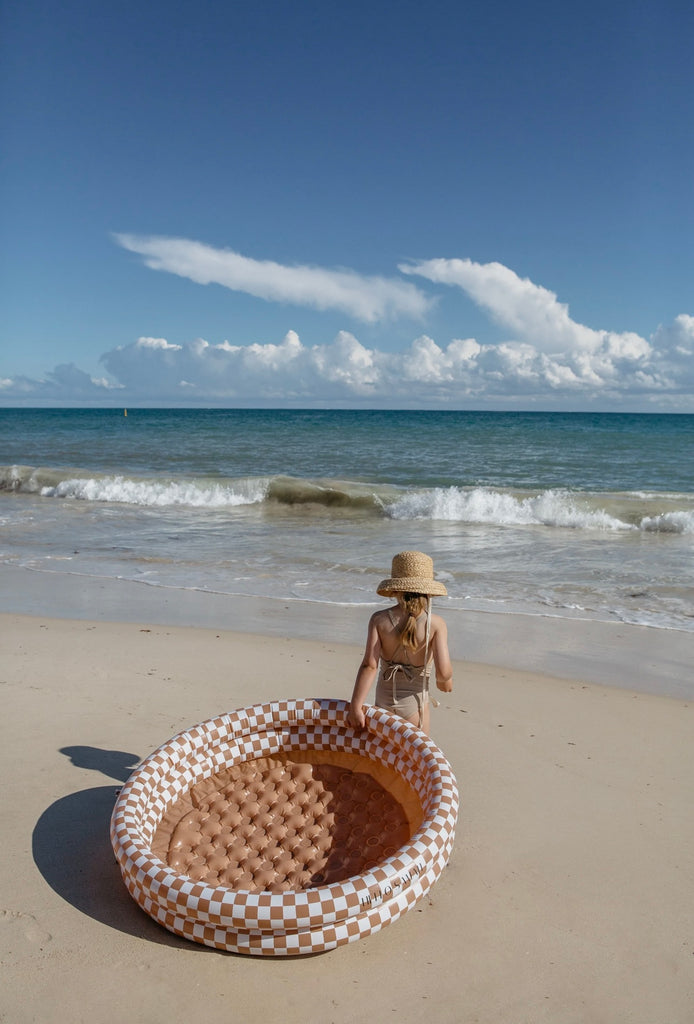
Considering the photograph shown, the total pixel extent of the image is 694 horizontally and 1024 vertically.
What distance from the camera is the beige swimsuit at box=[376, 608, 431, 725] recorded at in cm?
388

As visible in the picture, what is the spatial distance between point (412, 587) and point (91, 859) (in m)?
2.02

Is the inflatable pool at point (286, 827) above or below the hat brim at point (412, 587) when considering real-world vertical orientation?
below

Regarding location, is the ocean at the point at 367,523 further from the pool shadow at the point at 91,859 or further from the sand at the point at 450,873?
the pool shadow at the point at 91,859

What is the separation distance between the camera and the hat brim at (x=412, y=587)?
3.65 metres

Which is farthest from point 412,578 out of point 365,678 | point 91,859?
point 91,859

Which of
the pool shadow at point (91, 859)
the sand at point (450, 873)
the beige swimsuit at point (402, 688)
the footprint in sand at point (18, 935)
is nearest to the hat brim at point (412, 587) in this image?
the beige swimsuit at point (402, 688)

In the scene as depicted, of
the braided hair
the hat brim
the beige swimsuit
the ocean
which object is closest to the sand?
the beige swimsuit

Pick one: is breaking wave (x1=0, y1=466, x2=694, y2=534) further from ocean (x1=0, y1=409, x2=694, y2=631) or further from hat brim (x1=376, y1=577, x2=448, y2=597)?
hat brim (x1=376, y1=577, x2=448, y2=597)

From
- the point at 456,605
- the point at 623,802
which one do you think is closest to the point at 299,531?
the point at 456,605

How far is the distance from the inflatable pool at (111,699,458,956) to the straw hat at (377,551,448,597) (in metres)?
0.65

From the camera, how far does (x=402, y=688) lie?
3936 millimetres

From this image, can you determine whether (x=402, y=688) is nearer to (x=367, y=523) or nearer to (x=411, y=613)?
(x=411, y=613)

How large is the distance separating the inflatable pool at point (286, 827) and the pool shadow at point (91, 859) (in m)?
0.17

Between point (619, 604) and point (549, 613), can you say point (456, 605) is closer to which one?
point (549, 613)
